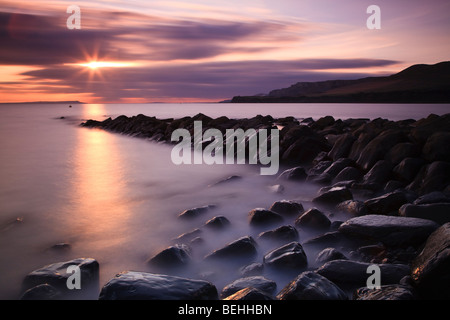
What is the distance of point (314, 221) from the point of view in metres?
4.69

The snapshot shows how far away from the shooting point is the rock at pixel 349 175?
707 cm

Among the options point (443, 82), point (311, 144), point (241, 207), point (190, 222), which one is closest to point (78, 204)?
point (190, 222)

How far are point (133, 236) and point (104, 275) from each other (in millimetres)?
1206

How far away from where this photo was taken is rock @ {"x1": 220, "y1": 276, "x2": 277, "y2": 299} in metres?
3.16

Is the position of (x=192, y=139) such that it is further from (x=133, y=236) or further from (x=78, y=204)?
(x=133, y=236)

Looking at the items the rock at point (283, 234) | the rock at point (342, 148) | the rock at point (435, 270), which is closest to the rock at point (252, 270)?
the rock at point (283, 234)

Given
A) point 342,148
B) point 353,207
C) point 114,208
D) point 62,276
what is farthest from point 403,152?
point 62,276

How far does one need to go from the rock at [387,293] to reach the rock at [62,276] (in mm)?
2661

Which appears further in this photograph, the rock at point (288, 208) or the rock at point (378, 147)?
the rock at point (378, 147)

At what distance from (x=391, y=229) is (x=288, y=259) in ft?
4.44

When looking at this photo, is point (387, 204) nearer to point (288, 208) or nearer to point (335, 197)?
point (335, 197)

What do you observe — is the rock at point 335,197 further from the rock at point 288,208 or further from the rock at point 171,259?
the rock at point 171,259

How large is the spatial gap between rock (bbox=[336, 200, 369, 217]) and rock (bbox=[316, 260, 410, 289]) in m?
1.71

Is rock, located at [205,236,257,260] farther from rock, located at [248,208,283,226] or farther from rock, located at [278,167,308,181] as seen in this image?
rock, located at [278,167,308,181]
